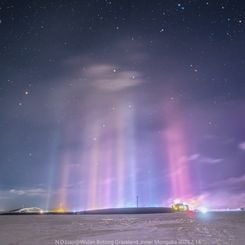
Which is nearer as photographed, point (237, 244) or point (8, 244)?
point (237, 244)

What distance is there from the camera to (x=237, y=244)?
25609mm

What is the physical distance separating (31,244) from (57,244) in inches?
82.5

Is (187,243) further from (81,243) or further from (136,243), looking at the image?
(81,243)

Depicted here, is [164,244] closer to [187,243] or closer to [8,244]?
[187,243]

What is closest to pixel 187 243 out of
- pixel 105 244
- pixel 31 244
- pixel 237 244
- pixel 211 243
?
pixel 211 243

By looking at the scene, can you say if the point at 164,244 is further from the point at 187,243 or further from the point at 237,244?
the point at 237,244

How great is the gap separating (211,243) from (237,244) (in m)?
1.70

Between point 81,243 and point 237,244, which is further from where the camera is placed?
point 81,243

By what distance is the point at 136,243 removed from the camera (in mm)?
27156

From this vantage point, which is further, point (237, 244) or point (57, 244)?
point (57, 244)

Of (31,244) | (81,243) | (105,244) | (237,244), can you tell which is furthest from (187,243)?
(31,244)

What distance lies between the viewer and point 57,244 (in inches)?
1077

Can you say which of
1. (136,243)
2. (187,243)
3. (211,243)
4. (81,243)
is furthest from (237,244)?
(81,243)

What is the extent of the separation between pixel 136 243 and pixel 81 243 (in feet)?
13.2
